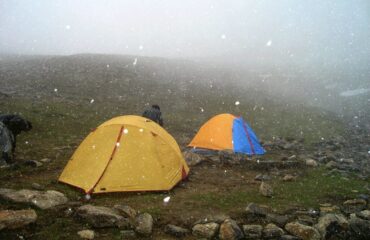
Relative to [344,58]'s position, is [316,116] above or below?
below

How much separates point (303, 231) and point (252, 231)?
3.96 ft

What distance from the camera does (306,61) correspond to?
3228 inches

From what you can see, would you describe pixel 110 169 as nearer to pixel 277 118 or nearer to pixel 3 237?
pixel 3 237

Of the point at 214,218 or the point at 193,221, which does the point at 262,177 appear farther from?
the point at 193,221

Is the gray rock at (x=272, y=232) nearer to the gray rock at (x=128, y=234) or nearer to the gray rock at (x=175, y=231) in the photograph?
the gray rock at (x=175, y=231)

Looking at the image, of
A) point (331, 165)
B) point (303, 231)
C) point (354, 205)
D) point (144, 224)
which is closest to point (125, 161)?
point (144, 224)

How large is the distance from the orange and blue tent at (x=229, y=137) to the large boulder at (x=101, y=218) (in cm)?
964

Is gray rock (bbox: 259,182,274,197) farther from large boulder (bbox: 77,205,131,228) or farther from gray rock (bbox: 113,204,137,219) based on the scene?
large boulder (bbox: 77,205,131,228)

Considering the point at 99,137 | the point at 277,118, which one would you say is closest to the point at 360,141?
the point at 277,118

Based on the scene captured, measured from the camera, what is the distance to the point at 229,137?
58.7ft

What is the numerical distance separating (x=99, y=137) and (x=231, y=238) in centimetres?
544

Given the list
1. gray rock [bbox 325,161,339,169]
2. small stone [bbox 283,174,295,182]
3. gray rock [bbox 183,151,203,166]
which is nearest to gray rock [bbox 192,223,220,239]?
small stone [bbox 283,174,295,182]

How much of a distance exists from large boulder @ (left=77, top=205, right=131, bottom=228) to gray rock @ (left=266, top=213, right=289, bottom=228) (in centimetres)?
358

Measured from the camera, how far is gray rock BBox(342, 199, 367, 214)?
10953mm
